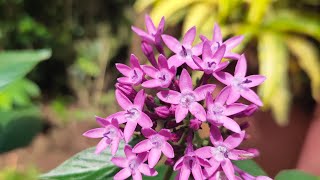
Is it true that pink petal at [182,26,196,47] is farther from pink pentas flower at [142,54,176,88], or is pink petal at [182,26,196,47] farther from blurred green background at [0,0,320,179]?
blurred green background at [0,0,320,179]

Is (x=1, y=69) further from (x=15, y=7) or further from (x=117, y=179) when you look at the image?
(x=15, y=7)

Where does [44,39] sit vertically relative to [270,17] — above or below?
below

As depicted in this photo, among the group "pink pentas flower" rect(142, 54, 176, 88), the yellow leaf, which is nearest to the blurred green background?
the yellow leaf

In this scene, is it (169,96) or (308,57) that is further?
(308,57)

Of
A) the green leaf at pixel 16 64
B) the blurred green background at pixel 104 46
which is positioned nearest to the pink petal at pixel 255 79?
the green leaf at pixel 16 64

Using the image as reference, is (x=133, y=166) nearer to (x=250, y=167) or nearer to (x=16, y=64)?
(x=250, y=167)

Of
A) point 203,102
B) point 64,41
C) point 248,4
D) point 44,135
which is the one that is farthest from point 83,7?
point 203,102

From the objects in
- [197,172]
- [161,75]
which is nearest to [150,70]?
[161,75]
